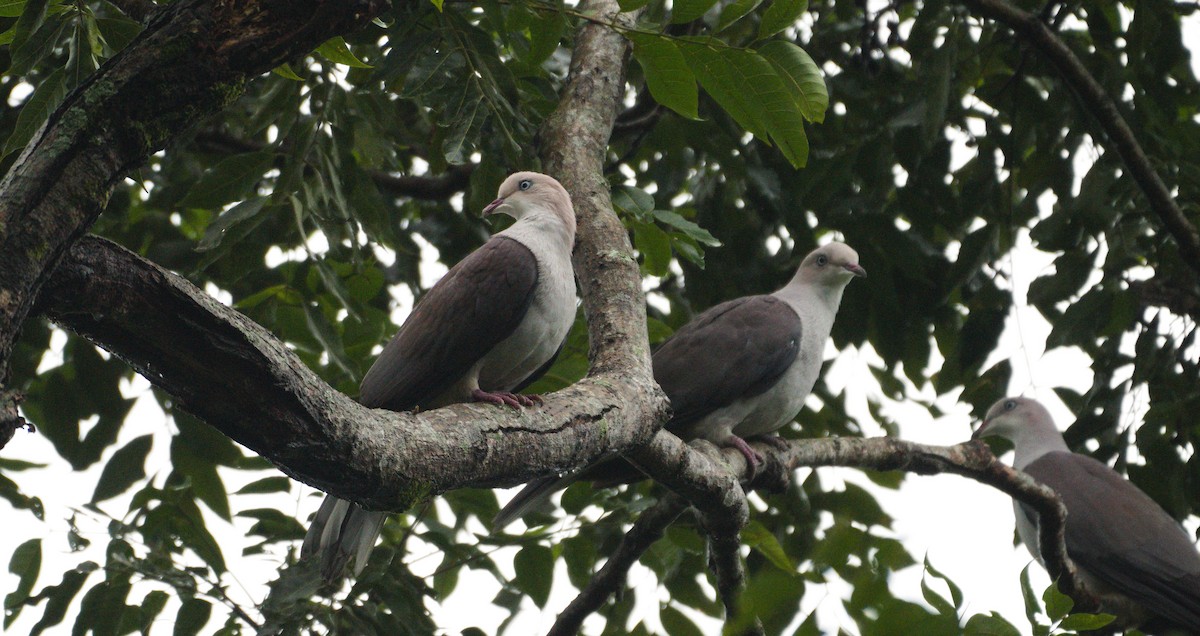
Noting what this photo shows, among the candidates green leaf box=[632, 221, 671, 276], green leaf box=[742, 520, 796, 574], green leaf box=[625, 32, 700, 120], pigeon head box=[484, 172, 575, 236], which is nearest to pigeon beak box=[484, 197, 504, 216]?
pigeon head box=[484, 172, 575, 236]

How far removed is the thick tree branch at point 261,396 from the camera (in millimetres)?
1447

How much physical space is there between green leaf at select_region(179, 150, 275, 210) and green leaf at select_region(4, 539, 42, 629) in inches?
41.3

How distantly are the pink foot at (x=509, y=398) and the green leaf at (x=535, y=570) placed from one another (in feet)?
2.01

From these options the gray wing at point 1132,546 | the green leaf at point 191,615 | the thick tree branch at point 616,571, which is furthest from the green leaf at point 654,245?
the gray wing at point 1132,546

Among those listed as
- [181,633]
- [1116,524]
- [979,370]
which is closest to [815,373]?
[979,370]

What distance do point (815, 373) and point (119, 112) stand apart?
3.38m

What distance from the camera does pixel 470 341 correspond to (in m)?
3.10

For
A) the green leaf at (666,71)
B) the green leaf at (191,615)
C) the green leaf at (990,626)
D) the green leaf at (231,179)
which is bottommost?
the green leaf at (990,626)

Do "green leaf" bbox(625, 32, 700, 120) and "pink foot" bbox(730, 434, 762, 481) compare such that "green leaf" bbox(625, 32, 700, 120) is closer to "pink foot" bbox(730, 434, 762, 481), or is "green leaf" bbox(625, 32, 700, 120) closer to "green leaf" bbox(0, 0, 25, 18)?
"green leaf" bbox(0, 0, 25, 18)

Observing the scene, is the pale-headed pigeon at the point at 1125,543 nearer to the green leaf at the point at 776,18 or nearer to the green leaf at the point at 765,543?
the green leaf at the point at 765,543

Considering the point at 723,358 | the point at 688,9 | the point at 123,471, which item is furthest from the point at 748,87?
the point at 123,471

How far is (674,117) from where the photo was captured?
414 centimetres

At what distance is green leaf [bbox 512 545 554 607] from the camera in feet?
11.3

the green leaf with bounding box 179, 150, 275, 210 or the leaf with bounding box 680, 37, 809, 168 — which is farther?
the green leaf with bounding box 179, 150, 275, 210
